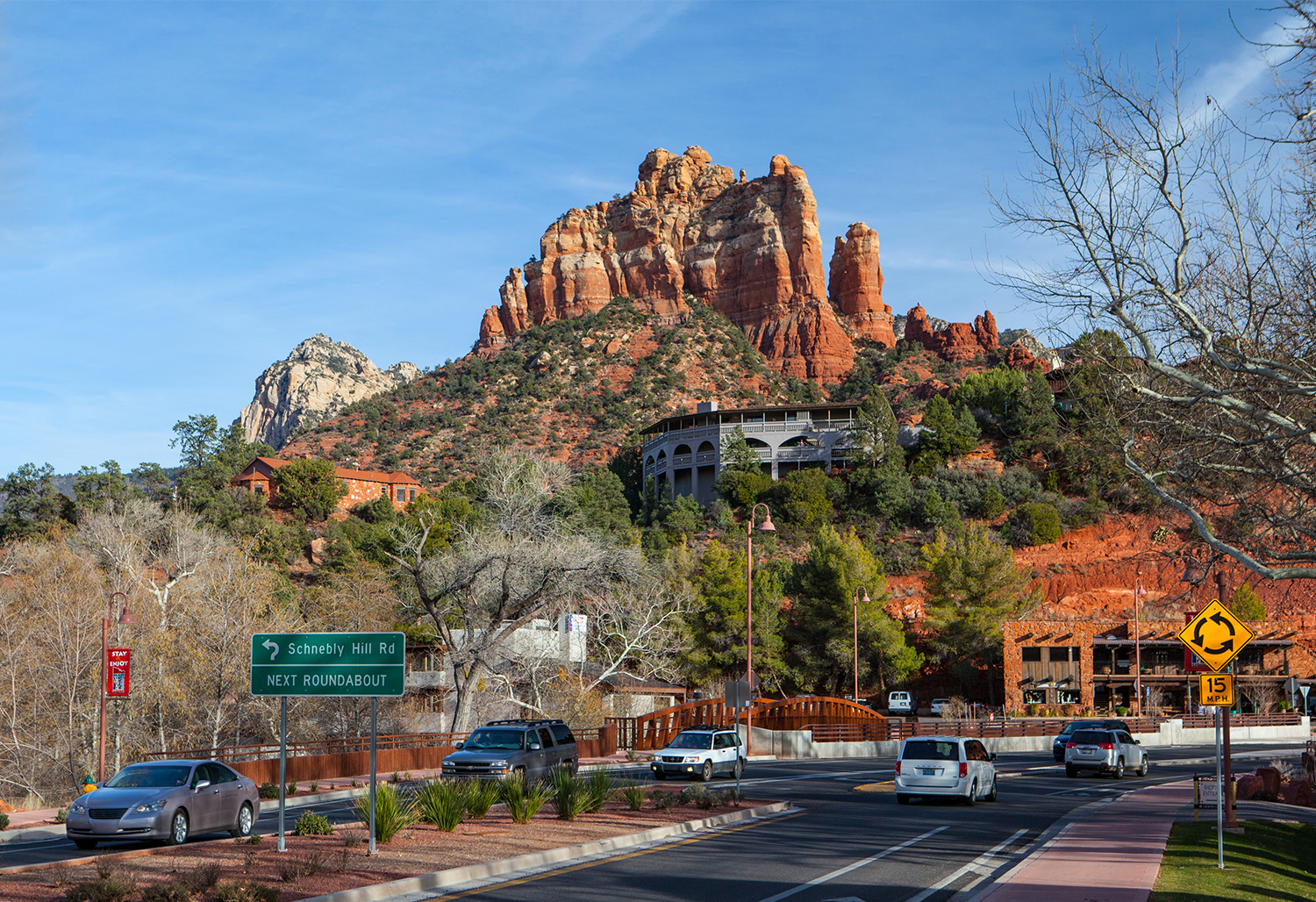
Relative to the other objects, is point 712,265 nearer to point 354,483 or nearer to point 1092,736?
point 354,483

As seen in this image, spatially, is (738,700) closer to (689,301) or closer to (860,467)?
(860,467)

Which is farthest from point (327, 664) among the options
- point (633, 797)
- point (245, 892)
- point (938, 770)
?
point (938, 770)

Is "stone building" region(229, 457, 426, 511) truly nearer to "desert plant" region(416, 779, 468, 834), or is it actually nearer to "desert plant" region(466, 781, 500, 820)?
"desert plant" region(466, 781, 500, 820)

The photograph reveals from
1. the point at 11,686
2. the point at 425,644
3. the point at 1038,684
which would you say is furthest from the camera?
the point at 1038,684

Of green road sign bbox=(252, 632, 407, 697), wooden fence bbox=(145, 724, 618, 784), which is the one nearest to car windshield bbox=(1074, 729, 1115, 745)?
wooden fence bbox=(145, 724, 618, 784)

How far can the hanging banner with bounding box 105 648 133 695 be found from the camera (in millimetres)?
26828

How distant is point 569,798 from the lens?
19078 millimetres

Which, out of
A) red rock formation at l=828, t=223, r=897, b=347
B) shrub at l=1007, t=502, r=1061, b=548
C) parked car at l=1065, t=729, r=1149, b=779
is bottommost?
parked car at l=1065, t=729, r=1149, b=779

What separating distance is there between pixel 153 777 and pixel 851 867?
11.1 metres

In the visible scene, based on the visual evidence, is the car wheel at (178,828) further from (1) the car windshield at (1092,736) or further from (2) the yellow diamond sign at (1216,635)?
(1) the car windshield at (1092,736)

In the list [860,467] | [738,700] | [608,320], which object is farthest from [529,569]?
[608,320]

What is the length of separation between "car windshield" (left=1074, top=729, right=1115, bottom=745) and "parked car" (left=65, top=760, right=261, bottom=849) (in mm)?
25057

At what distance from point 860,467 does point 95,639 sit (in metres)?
68.5

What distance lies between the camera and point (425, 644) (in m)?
57.5
